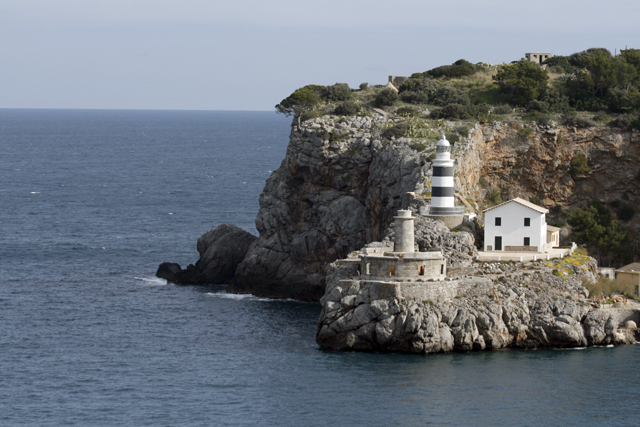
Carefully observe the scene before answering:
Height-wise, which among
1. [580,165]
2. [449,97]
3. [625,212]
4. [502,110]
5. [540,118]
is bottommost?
[625,212]

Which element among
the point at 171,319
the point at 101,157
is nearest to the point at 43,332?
the point at 171,319

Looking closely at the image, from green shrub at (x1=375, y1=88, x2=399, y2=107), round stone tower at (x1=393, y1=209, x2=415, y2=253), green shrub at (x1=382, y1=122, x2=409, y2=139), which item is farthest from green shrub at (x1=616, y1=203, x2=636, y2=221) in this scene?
round stone tower at (x1=393, y1=209, x2=415, y2=253)

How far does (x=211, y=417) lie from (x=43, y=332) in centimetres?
2068

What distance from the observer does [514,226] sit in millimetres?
60688

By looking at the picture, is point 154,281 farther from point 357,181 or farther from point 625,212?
point 625,212

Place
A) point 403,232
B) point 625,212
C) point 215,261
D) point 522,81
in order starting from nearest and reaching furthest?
point 403,232
point 625,212
point 215,261
point 522,81

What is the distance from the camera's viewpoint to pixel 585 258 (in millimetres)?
61469

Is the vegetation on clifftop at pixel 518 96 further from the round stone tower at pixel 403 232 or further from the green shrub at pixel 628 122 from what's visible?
the round stone tower at pixel 403 232

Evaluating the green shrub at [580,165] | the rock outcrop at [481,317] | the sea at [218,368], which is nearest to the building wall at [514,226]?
the rock outcrop at [481,317]

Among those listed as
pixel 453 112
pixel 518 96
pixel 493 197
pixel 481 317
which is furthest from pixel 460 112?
pixel 481 317

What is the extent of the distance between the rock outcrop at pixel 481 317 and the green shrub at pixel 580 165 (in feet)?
67.6

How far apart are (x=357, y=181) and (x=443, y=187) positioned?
49.2 ft

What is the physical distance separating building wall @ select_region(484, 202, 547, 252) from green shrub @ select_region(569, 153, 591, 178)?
17.2 m

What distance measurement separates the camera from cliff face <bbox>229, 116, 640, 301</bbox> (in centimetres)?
7531
